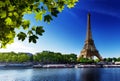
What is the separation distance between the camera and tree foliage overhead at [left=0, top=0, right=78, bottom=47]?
5355mm

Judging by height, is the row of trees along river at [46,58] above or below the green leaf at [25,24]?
above

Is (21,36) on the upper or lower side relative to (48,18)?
lower

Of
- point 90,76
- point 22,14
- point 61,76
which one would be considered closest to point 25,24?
point 22,14

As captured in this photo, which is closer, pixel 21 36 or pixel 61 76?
pixel 21 36

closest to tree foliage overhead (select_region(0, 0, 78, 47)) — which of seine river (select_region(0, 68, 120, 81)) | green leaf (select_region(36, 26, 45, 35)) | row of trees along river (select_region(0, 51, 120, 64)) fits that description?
green leaf (select_region(36, 26, 45, 35))

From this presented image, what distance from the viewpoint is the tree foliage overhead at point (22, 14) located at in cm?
536

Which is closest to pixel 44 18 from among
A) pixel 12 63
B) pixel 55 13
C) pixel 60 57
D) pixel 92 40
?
pixel 55 13

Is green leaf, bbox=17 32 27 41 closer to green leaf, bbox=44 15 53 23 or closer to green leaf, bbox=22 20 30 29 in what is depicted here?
green leaf, bbox=22 20 30 29

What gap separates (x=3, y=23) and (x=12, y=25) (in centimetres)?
20

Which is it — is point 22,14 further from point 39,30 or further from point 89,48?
point 89,48

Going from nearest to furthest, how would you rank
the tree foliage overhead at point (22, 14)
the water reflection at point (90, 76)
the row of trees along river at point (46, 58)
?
the tree foliage overhead at point (22, 14) < the water reflection at point (90, 76) < the row of trees along river at point (46, 58)

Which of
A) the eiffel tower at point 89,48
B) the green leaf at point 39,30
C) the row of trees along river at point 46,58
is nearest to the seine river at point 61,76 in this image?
the eiffel tower at point 89,48

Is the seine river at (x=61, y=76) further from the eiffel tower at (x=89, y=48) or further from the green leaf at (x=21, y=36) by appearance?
the green leaf at (x=21, y=36)

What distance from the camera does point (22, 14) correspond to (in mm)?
5750
